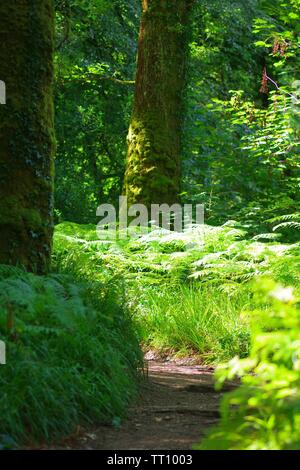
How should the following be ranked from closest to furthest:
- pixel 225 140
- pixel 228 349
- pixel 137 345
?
pixel 137 345
pixel 228 349
pixel 225 140

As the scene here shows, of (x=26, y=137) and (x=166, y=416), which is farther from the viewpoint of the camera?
(x=26, y=137)

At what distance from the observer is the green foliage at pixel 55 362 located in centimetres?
418

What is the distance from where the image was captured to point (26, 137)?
20.1 feet

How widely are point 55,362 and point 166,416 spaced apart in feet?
3.38

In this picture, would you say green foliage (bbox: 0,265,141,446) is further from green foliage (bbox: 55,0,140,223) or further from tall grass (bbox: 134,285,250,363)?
green foliage (bbox: 55,0,140,223)

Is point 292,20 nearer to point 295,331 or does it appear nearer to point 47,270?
point 47,270

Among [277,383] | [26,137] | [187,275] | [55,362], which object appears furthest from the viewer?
[187,275]

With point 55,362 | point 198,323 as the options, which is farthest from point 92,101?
point 55,362

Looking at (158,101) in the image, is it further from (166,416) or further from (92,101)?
(166,416)

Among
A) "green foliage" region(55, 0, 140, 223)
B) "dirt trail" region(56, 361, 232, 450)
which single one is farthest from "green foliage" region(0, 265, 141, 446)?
"green foliage" region(55, 0, 140, 223)

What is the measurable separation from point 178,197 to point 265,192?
220 cm
